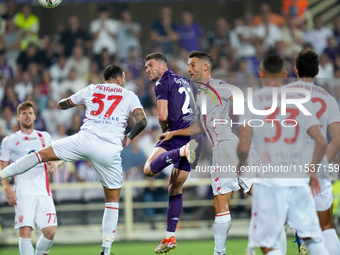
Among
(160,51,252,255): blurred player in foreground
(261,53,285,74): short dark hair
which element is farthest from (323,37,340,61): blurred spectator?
(261,53,285,74): short dark hair

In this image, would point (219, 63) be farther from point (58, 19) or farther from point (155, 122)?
point (58, 19)

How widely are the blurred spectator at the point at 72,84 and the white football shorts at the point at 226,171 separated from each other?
8448 mm

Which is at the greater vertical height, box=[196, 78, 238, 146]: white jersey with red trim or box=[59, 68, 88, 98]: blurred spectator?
box=[59, 68, 88, 98]: blurred spectator

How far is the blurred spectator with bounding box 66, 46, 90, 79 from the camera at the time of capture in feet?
57.6

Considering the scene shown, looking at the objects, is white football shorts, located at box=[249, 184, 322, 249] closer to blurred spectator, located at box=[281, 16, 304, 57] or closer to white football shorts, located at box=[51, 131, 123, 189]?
white football shorts, located at box=[51, 131, 123, 189]

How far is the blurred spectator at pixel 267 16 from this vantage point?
18.5 meters

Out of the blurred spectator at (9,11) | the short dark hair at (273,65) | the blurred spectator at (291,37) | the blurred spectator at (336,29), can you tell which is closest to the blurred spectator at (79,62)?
the blurred spectator at (9,11)

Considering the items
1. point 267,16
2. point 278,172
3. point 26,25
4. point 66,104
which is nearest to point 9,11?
point 26,25

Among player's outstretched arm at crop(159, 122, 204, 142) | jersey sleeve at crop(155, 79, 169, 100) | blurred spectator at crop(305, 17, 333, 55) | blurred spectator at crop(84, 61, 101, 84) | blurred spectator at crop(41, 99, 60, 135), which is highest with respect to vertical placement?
blurred spectator at crop(305, 17, 333, 55)

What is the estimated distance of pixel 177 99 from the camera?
369 inches

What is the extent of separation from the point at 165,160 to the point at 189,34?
9.30 metres

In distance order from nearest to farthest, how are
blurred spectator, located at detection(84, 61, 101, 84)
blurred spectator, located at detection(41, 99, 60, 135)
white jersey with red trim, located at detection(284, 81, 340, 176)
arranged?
white jersey with red trim, located at detection(284, 81, 340, 176) < blurred spectator, located at detection(41, 99, 60, 135) < blurred spectator, located at detection(84, 61, 101, 84)

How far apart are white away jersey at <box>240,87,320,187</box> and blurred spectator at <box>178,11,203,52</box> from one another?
1132 centimetres

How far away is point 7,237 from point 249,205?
217 inches
